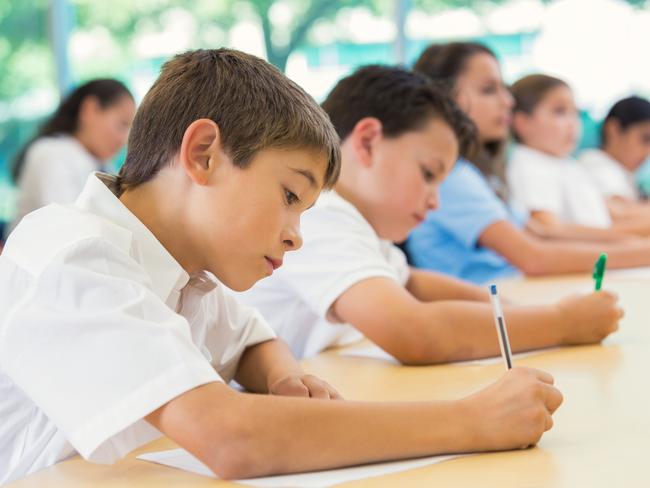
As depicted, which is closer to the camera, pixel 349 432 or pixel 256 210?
pixel 349 432

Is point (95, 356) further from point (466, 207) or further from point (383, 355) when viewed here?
point (466, 207)

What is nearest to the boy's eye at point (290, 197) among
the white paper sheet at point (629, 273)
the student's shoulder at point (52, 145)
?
the white paper sheet at point (629, 273)

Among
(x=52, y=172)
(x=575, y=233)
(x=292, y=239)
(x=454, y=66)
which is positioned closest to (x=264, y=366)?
(x=292, y=239)

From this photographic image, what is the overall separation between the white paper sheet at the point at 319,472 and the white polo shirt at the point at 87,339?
0.16ft

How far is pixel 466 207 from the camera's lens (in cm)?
215

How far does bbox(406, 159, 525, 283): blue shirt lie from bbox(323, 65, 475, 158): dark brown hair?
0.49 meters

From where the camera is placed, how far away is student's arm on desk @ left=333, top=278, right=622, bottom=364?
1202mm

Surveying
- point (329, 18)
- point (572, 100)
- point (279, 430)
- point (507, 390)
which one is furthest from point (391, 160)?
point (329, 18)

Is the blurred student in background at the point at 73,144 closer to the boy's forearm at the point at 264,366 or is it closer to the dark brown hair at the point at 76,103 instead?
the dark brown hair at the point at 76,103

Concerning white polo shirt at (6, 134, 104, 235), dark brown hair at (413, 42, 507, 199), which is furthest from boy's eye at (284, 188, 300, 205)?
white polo shirt at (6, 134, 104, 235)

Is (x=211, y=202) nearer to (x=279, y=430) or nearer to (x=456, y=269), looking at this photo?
(x=279, y=430)

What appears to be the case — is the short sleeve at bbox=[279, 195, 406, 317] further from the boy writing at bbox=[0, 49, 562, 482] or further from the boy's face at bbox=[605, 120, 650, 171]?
the boy's face at bbox=[605, 120, 650, 171]

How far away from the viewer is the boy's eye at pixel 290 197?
34.6 inches

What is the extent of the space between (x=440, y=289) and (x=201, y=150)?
875 mm
